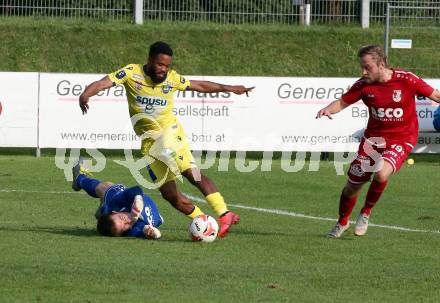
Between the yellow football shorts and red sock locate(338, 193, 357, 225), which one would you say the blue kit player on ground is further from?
red sock locate(338, 193, 357, 225)

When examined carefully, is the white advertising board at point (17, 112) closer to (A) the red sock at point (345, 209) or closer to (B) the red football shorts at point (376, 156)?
(A) the red sock at point (345, 209)

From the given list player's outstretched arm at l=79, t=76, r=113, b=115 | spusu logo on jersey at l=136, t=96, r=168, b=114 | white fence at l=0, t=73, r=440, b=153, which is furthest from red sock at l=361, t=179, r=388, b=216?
white fence at l=0, t=73, r=440, b=153

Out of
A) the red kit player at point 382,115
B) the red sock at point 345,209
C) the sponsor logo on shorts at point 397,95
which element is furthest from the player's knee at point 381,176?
the sponsor logo on shorts at point 397,95

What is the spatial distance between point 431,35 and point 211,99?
1165 cm

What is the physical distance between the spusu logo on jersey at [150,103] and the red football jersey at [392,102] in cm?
216

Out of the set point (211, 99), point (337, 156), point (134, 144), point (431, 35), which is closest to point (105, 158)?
point (134, 144)

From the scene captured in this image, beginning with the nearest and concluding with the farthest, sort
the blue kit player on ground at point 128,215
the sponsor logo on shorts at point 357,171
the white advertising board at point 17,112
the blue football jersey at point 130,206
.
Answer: the blue kit player on ground at point 128,215 → the blue football jersey at point 130,206 → the sponsor logo on shorts at point 357,171 → the white advertising board at point 17,112

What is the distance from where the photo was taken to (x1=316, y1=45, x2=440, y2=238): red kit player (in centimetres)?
1301

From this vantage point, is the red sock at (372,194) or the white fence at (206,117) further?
the white fence at (206,117)

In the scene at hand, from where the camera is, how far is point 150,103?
42.9 feet

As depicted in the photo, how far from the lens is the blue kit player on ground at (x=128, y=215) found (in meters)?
12.6

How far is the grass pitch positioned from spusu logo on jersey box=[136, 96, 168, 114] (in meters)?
1.44

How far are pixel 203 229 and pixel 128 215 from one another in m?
0.92

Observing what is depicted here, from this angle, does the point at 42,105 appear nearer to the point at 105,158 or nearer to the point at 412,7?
the point at 105,158
